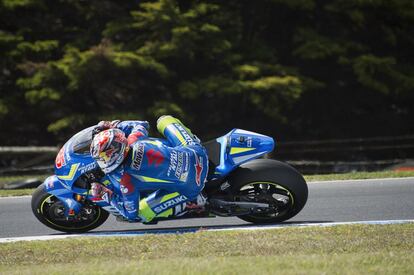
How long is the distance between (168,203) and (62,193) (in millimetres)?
1252

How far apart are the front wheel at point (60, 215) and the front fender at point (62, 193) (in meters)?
0.15

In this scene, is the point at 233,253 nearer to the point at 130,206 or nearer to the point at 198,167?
the point at 198,167

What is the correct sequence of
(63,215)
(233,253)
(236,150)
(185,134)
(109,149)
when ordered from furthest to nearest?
1. (63,215)
2. (185,134)
3. (236,150)
4. (109,149)
5. (233,253)

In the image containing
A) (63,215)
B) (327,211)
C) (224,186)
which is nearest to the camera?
(224,186)

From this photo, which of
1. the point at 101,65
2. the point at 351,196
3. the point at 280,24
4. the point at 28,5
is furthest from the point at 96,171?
the point at 280,24

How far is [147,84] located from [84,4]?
3210 millimetres

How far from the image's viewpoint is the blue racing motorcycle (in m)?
6.96

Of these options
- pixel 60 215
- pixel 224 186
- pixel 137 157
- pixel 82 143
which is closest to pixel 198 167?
pixel 224 186

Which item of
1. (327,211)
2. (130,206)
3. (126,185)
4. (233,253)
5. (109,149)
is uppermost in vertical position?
→ (109,149)

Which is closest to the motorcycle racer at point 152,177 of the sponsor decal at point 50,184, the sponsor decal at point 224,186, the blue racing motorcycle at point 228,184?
the blue racing motorcycle at point 228,184

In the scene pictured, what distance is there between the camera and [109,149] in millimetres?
6445

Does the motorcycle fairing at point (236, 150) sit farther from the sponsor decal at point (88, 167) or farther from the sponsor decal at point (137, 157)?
the sponsor decal at point (88, 167)

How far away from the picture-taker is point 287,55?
60.4ft

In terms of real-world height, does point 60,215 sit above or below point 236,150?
below
